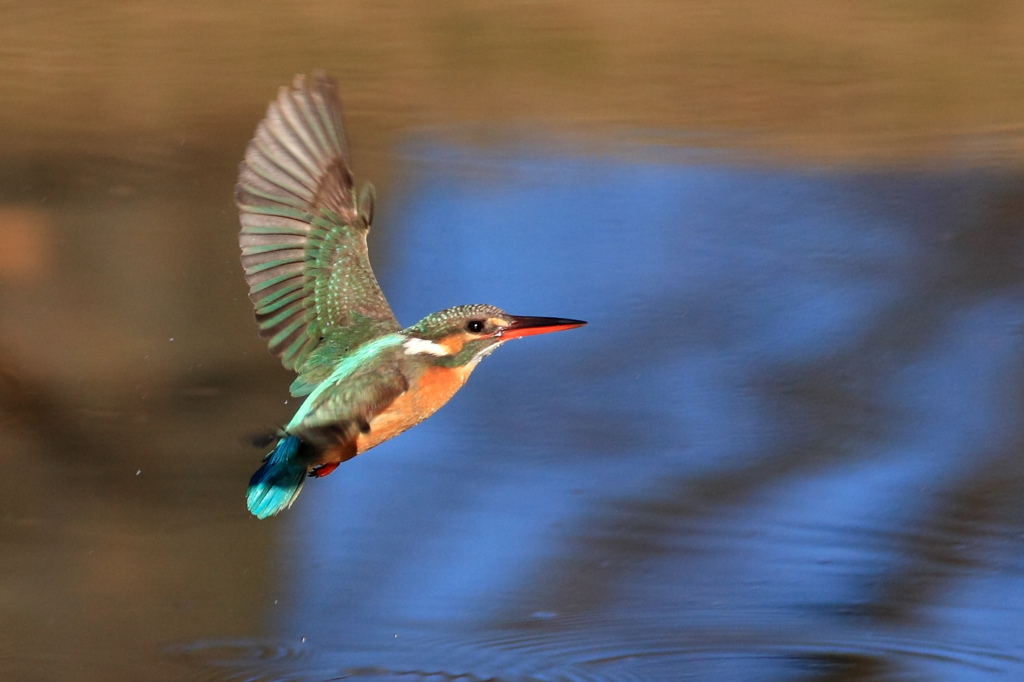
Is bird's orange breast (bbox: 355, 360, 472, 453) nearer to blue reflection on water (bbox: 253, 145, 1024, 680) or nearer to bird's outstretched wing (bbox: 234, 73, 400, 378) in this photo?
bird's outstretched wing (bbox: 234, 73, 400, 378)

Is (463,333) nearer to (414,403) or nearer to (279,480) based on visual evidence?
(414,403)

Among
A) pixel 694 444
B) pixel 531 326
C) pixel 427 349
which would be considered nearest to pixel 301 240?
pixel 427 349

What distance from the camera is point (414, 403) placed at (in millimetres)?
2502

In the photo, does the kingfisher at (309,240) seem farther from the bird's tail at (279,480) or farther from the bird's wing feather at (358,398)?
the bird's tail at (279,480)

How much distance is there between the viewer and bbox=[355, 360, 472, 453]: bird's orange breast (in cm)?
249

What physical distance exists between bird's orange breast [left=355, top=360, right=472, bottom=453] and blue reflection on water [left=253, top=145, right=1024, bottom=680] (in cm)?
75

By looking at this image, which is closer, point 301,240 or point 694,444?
point 301,240

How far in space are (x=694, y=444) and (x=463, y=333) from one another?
5.86 feet

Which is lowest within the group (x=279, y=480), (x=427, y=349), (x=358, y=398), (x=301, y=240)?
(x=279, y=480)

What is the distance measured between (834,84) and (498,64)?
4.59ft

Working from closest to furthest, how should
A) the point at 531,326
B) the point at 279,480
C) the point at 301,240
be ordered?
the point at 279,480 < the point at 531,326 < the point at 301,240

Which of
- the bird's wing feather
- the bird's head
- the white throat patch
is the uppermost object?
the bird's head

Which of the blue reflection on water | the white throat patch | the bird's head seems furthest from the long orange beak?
the blue reflection on water

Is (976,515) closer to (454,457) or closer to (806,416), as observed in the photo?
(806,416)
